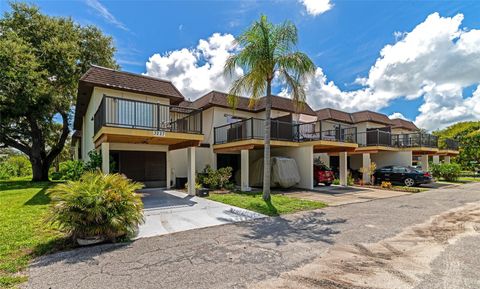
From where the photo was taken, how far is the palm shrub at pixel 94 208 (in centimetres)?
523

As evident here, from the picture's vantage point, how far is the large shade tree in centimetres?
1585

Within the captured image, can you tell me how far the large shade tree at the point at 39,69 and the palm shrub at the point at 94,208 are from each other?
46.7ft

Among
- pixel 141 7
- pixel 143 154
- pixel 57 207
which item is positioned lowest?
pixel 57 207

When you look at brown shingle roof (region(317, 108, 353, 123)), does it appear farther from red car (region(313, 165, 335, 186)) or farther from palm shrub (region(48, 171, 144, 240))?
palm shrub (region(48, 171, 144, 240))

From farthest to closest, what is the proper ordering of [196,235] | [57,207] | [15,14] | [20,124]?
[20,124] → [15,14] → [196,235] → [57,207]

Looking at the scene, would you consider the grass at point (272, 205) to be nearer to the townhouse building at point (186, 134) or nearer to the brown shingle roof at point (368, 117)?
the townhouse building at point (186, 134)

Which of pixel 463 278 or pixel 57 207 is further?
pixel 57 207

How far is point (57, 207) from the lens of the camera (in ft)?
17.2

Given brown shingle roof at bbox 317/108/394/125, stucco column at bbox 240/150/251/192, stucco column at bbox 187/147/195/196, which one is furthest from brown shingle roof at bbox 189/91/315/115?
brown shingle roof at bbox 317/108/394/125

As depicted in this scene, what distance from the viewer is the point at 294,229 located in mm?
6922

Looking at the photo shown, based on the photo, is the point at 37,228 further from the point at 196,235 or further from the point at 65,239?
the point at 196,235

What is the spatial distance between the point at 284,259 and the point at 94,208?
13.4 ft

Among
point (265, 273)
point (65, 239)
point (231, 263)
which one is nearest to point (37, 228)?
point (65, 239)

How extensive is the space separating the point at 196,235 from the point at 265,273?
2.61 meters
